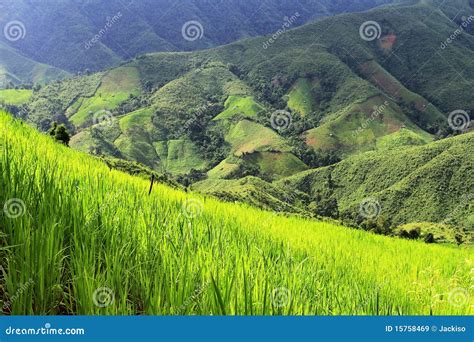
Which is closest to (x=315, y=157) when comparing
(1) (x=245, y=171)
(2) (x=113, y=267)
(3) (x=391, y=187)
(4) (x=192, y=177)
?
(1) (x=245, y=171)

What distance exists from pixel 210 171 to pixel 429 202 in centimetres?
8023

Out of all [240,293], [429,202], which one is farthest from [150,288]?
[429,202]

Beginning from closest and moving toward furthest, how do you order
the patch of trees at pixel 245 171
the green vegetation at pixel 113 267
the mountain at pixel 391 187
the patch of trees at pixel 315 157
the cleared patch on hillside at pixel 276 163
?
the green vegetation at pixel 113 267, the mountain at pixel 391 187, the patch of trees at pixel 245 171, the cleared patch on hillside at pixel 276 163, the patch of trees at pixel 315 157

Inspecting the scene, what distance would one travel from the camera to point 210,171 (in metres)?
178

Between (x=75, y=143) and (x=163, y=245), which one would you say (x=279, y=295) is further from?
(x=75, y=143)

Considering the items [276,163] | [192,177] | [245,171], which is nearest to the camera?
[192,177]

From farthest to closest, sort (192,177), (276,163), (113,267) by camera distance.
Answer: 1. (276,163)
2. (192,177)
3. (113,267)

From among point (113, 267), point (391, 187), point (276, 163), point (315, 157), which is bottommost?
point (113, 267)

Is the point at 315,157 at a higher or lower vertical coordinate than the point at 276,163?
higher

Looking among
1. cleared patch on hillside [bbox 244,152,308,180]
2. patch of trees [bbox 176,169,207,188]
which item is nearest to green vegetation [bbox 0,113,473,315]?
patch of trees [bbox 176,169,207,188]

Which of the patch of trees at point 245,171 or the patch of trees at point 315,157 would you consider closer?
the patch of trees at point 245,171

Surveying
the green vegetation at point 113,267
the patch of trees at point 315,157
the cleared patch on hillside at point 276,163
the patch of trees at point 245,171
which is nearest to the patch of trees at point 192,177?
the patch of trees at point 245,171

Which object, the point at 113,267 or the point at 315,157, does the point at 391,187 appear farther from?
the point at 113,267

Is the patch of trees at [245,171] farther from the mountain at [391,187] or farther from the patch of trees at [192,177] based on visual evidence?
the patch of trees at [192,177]
